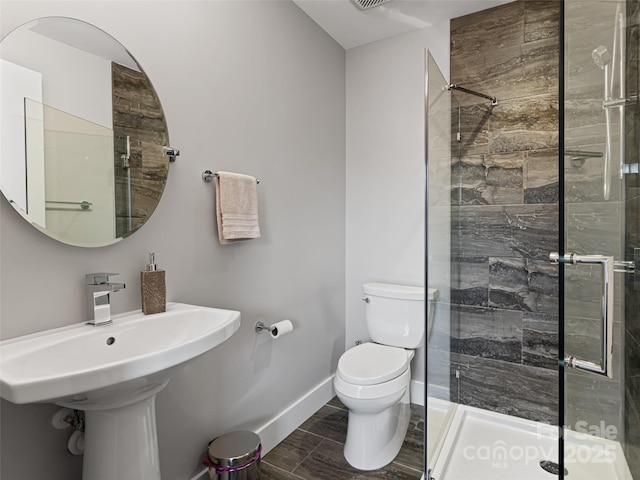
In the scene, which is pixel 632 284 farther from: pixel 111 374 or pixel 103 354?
pixel 103 354

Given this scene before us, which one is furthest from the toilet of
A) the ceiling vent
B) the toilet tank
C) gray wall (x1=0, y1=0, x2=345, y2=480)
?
the ceiling vent

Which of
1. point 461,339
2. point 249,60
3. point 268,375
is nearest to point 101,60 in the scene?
point 249,60

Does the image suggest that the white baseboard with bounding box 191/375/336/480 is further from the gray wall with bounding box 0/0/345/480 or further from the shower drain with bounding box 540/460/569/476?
the shower drain with bounding box 540/460/569/476

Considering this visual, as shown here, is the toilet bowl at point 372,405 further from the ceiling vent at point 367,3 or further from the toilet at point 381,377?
the ceiling vent at point 367,3

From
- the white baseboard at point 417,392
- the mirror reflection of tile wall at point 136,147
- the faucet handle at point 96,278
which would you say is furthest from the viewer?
the white baseboard at point 417,392

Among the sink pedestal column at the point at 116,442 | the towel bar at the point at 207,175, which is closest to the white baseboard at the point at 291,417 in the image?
the sink pedestal column at the point at 116,442

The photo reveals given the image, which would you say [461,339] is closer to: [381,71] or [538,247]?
[538,247]

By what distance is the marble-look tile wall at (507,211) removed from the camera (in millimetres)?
2109

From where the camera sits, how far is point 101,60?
126 cm

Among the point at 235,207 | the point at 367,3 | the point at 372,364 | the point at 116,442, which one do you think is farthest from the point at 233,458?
the point at 367,3

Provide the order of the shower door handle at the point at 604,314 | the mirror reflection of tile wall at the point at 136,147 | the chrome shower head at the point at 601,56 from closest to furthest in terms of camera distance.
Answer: the shower door handle at the point at 604,314 → the chrome shower head at the point at 601,56 → the mirror reflection of tile wall at the point at 136,147

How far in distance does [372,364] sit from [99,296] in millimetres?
1368

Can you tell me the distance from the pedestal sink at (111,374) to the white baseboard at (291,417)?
2.13 feet

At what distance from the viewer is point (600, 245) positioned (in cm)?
109
